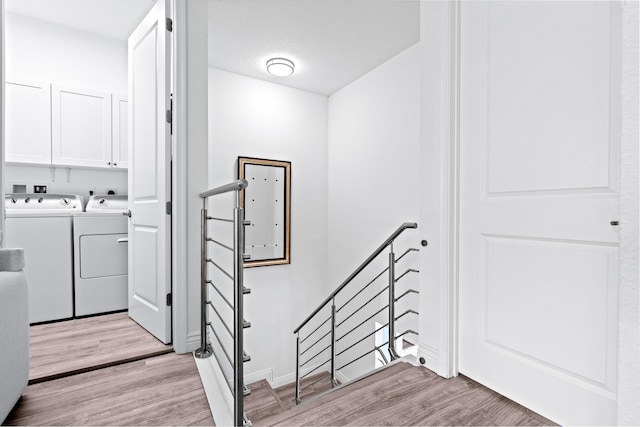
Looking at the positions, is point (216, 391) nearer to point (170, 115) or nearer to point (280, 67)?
point (170, 115)

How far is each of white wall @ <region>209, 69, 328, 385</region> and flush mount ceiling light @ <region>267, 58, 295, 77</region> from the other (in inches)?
15.7

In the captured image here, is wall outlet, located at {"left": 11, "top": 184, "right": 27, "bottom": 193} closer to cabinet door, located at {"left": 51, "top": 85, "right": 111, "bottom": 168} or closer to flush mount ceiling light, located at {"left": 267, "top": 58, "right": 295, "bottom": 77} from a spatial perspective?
cabinet door, located at {"left": 51, "top": 85, "right": 111, "bottom": 168}

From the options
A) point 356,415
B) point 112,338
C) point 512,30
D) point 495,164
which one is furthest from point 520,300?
point 112,338

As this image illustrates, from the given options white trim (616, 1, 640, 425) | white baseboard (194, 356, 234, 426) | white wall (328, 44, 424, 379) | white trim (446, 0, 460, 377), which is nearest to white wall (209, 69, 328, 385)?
white wall (328, 44, 424, 379)

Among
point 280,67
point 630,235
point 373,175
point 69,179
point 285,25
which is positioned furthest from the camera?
point 373,175

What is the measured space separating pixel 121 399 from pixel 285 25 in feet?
9.22

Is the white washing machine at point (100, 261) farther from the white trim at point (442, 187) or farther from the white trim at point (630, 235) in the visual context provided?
the white trim at point (630, 235)

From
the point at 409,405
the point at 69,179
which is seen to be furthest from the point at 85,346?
the point at 409,405

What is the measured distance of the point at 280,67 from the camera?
3395 mm

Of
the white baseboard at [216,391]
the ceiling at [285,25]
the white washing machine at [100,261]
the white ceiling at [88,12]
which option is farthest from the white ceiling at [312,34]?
the white baseboard at [216,391]

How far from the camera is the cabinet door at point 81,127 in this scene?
273 cm

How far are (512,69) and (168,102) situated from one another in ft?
6.08

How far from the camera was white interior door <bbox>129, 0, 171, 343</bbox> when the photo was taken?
1936mm

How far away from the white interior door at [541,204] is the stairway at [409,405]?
4.4 inches
